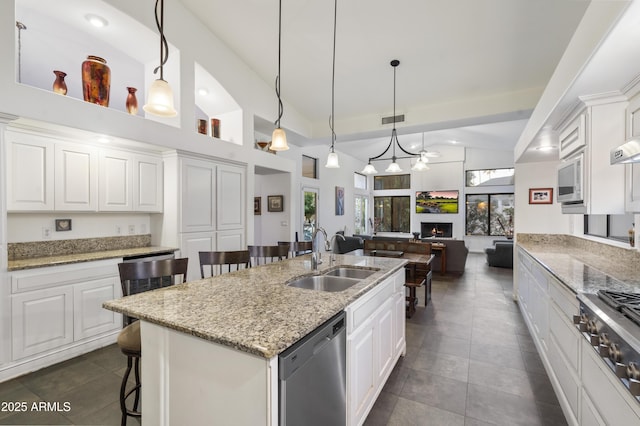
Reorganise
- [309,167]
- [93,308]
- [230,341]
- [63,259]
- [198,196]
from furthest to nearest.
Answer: [309,167] < [198,196] < [93,308] < [63,259] < [230,341]

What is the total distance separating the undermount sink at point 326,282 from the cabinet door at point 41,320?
2.31m

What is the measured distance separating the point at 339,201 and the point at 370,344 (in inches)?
288

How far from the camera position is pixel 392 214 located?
11477 mm

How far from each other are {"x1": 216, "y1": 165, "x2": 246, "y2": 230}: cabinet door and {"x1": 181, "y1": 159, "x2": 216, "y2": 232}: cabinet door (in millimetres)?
123

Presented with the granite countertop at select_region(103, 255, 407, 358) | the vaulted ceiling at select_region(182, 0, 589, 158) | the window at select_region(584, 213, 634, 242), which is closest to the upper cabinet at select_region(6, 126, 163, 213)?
the granite countertop at select_region(103, 255, 407, 358)

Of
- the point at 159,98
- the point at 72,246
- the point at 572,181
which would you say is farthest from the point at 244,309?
the point at 72,246

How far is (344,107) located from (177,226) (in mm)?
3466

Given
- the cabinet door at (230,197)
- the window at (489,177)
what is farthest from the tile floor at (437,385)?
the window at (489,177)

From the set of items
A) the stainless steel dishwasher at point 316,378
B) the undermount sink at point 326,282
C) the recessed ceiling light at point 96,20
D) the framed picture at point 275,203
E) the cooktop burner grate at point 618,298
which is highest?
the recessed ceiling light at point 96,20

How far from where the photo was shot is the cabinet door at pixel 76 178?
283 centimetres

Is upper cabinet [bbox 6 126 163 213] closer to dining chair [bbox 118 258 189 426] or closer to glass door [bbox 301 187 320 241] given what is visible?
dining chair [bbox 118 258 189 426]

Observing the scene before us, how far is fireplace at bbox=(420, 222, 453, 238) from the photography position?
10.1 m

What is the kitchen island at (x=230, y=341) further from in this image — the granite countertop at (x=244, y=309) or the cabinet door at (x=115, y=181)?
the cabinet door at (x=115, y=181)

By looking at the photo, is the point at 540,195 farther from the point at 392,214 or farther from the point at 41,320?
the point at 392,214
